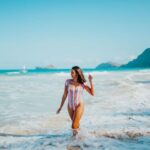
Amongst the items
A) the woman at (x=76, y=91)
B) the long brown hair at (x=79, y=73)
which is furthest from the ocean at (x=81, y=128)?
the long brown hair at (x=79, y=73)

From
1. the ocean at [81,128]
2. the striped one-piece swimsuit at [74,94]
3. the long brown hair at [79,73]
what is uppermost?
the long brown hair at [79,73]

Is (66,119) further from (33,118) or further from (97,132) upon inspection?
(97,132)

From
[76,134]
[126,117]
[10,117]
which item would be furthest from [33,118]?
[76,134]

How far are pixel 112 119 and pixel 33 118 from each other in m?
2.81

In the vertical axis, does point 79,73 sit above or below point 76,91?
above

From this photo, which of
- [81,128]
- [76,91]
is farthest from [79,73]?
[81,128]

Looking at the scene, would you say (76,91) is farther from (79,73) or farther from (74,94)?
(79,73)

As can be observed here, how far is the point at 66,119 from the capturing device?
10383mm

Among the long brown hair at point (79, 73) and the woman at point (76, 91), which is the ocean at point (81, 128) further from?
the long brown hair at point (79, 73)

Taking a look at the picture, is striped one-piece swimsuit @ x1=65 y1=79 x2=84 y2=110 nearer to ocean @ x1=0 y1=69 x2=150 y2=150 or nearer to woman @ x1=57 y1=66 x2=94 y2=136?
woman @ x1=57 y1=66 x2=94 y2=136

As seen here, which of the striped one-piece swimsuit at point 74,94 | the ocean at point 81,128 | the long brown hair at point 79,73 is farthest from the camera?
the striped one-piece swimsuit at point 74,94

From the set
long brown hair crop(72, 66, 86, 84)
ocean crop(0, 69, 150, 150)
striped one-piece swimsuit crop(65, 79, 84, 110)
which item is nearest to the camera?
ocean crop(0, 69, 150, 150)

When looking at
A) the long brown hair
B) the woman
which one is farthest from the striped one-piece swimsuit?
the long brown hair

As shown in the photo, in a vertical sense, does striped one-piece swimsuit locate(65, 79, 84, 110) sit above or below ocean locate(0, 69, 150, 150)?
above
